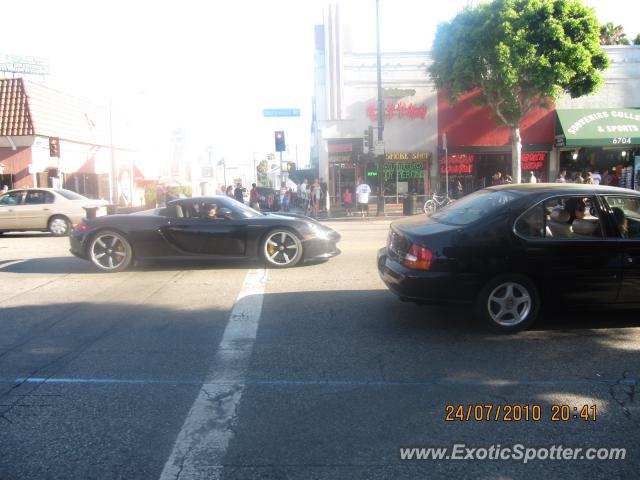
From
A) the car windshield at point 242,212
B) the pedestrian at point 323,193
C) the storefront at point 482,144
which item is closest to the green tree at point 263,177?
the storefront at point 482,144

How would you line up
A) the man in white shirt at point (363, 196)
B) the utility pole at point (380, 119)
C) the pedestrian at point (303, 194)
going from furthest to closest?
the pedestrian at point (303, 194), the man in white shirt at point (363, 196), the utility pole at point (380, 119)

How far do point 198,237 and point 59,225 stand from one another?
29.1 ft

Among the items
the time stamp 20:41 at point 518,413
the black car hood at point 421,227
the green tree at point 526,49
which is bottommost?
the time stamp 20:41 at point 518,413

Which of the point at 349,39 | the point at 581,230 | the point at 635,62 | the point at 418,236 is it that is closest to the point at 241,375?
the point at 418,236

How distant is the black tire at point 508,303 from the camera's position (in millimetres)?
5301

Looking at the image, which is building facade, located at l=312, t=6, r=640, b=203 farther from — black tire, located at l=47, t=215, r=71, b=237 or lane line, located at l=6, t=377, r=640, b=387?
lane line, located at l=6, t=377, r=640, b=387

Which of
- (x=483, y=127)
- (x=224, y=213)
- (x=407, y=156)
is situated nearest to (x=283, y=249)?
(x=224, y=213)

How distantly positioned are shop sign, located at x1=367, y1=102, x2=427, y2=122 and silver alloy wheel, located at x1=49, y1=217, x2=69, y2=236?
49.4 feet

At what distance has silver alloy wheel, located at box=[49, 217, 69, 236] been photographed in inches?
619

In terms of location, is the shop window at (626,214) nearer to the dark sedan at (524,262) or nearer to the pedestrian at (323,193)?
the dark sedan at (524,262)

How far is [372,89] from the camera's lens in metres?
26.2

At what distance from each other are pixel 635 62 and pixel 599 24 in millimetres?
5851

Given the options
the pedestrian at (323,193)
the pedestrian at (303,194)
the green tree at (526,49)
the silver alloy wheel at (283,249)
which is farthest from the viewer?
the pedestrian at (303,194)

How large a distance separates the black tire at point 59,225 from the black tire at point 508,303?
13.7 meters
